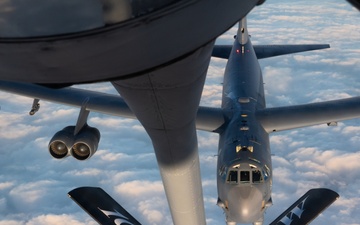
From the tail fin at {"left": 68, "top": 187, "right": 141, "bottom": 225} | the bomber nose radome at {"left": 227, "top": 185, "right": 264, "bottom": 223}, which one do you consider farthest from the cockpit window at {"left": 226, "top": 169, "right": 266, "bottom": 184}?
the tail fin at {"left": 68, "top": 187, "right": 141, "bottom": 225}

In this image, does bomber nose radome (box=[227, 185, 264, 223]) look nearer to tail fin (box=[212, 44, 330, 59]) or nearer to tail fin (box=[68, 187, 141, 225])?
tail fin (box=[68, 187, 141, 225])

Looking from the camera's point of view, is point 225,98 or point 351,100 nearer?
point 351,100

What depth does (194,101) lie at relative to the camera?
26.0 ft

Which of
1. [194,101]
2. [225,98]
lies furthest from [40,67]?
[225,98]

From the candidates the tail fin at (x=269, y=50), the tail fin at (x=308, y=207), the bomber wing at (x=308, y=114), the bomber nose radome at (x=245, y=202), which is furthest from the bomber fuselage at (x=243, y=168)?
the tail fin at (x=269, y=50)

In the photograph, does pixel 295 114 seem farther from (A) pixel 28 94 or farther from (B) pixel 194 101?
(B) pixel 194 101

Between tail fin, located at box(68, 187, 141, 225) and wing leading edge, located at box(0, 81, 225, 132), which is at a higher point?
wing leading edge, located at box(0, 81, 225, 132)

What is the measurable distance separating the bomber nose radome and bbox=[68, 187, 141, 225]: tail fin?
14.8 ft

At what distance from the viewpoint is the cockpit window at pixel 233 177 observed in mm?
21703

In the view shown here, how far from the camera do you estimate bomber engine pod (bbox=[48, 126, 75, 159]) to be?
22172 millimetres

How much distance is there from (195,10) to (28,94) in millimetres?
19834

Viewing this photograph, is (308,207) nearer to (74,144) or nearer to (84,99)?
(74,144)

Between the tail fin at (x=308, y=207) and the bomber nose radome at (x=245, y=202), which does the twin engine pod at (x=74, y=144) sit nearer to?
the bomber nose radome at (x=245, y=202)

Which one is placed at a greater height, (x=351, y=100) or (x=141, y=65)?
(x=351, y=100)
